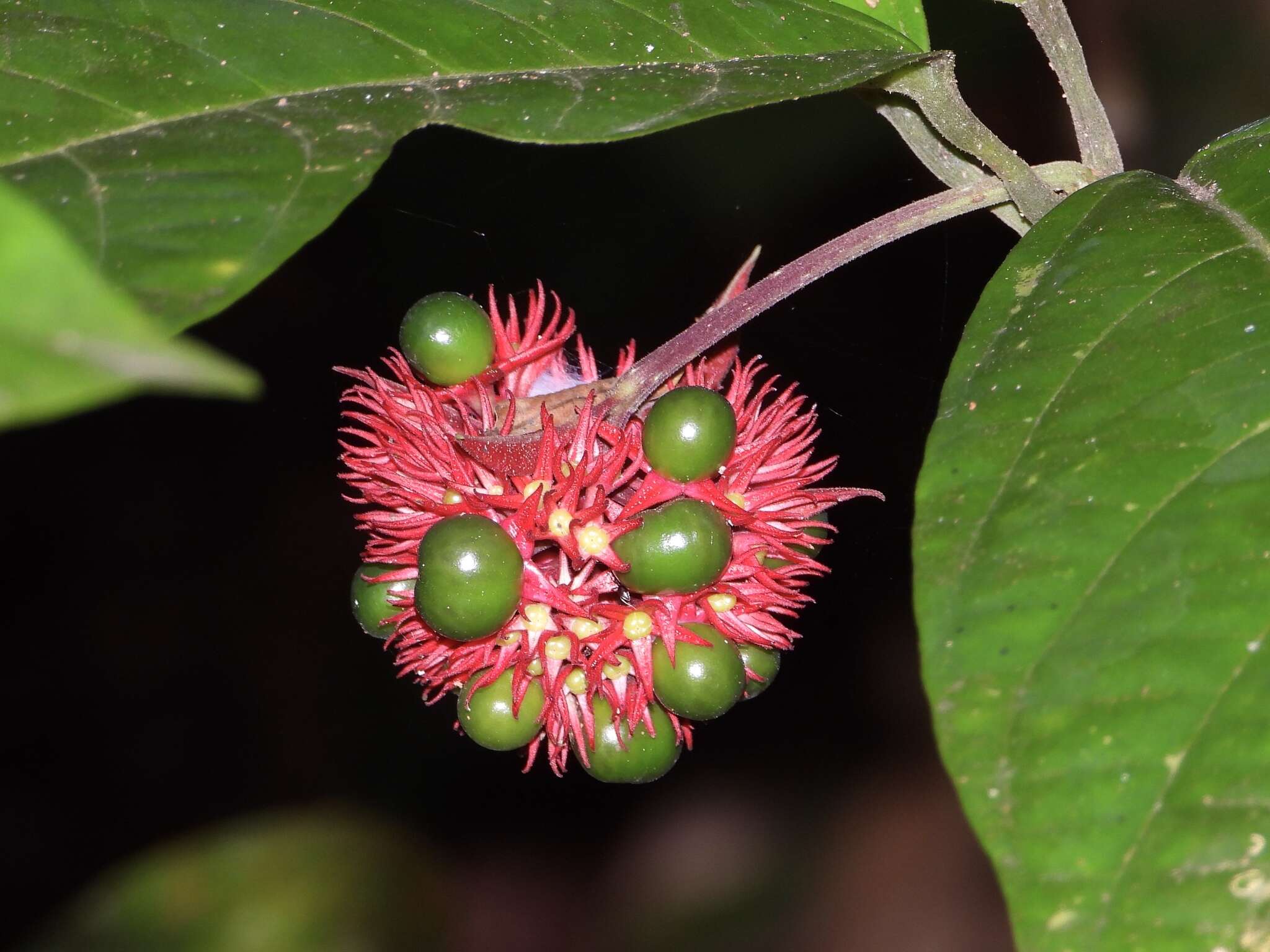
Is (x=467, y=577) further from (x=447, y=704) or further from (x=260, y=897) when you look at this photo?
(x=447, y=704)

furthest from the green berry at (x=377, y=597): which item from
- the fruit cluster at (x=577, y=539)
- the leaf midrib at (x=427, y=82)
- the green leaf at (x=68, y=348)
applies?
the green leaf at (x=68, y=348)

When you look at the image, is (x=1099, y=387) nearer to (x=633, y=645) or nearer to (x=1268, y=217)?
(x=1268, y=217)

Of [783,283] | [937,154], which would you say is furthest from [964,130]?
[783,283]

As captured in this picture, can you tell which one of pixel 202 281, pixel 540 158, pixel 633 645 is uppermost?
pixel 540 158

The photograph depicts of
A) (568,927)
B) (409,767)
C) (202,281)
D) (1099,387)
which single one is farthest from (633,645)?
(568,927)

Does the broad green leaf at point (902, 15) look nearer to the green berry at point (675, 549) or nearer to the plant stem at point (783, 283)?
the plant stem at point (783, 283)

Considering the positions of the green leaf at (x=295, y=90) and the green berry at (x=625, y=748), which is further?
the green berry at (x=625, y=748)
